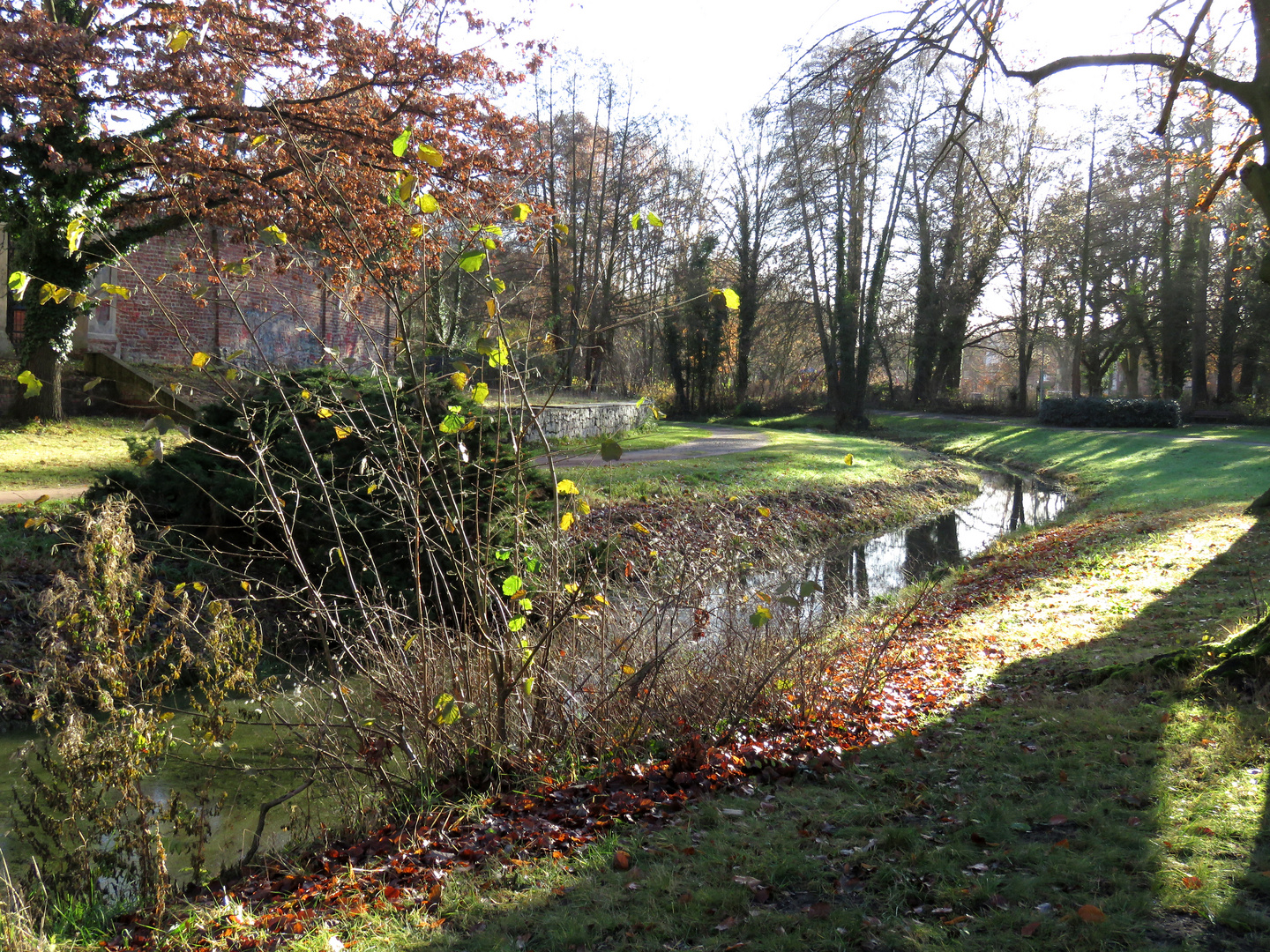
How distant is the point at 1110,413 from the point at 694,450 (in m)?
17.0

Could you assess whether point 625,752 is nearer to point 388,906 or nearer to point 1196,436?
point 388,906

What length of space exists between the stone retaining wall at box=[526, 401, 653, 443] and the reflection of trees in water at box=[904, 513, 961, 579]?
19.3ft

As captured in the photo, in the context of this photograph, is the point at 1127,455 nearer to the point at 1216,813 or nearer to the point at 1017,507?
the point at 1017,507

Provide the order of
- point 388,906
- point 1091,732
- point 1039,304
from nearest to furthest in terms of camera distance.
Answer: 1. point 388,906
2. point 1091,732
3. point 1039,304

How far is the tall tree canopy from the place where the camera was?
11703 millimetres

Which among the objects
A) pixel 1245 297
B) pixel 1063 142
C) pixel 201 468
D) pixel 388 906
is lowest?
pixel 388 906

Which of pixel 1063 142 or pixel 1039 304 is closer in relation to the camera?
pixel 1063 142

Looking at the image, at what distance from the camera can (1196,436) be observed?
24.9m

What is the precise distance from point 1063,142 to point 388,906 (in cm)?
3702

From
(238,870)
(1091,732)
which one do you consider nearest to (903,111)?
(1091,732)

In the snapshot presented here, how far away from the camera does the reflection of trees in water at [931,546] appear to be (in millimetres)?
12883

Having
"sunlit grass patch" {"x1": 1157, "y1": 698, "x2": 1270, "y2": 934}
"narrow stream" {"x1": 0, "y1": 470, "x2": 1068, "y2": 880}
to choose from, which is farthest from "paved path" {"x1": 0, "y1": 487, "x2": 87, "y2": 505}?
"sunlit grass patch" {"x1": 1157, "y1": 698, "x2": 1270, "y2": 934}

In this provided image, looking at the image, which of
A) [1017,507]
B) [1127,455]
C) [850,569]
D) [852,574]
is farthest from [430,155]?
[1127,455]

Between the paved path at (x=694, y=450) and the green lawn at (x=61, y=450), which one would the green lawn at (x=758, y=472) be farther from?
the green lawn at (x=61, y=450)
